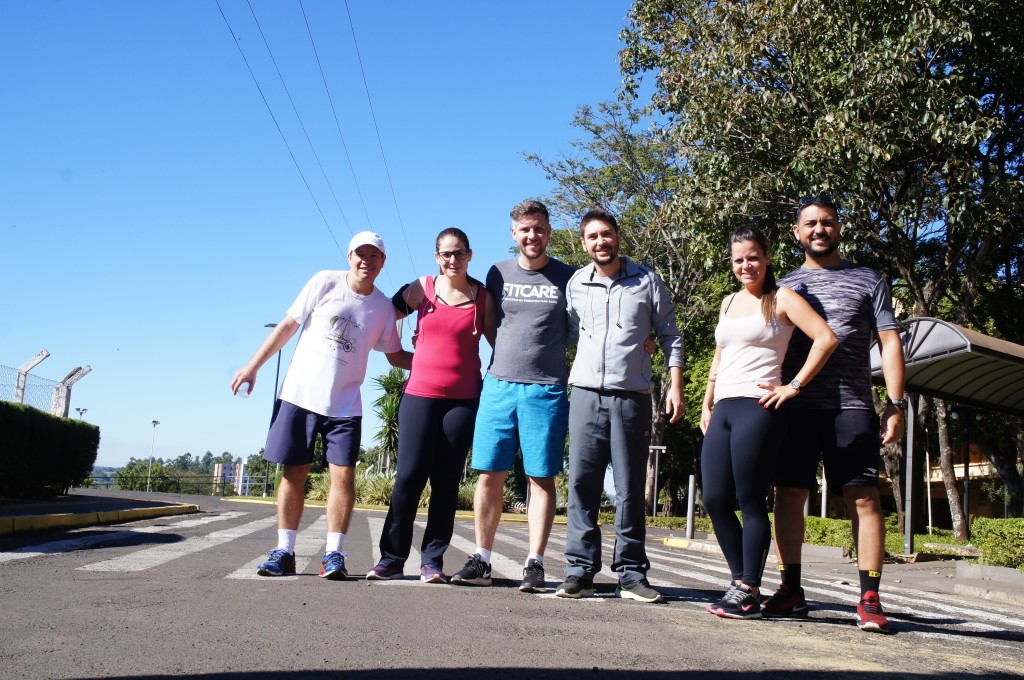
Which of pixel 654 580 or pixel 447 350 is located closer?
pixel 447 350

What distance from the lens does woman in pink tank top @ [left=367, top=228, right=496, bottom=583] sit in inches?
219

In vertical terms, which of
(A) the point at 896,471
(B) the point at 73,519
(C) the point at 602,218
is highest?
(C) the point at 602,218

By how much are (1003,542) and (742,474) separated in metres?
7.08

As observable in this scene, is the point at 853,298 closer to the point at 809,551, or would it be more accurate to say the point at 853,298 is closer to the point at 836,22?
the point at 809,551

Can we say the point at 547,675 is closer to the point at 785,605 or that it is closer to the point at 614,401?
the point at 785,605

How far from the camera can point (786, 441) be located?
4.92 metres

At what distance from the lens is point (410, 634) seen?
11.7 ft

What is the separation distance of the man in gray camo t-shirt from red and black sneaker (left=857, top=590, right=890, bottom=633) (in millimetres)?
147

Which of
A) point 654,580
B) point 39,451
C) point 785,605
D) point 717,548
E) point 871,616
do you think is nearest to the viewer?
point 871,616

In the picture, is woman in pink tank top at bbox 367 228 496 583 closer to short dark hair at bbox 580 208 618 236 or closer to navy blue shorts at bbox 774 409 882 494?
short dark hair at bbox 580 208 618 236

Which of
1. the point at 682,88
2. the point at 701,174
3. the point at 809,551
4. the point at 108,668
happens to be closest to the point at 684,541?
the point at 809,551

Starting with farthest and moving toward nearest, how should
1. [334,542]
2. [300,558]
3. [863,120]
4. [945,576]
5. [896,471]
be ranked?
1. [896,471]
2. [863,120]
3. [945,576]
4. [300,558]
5. [334,542]

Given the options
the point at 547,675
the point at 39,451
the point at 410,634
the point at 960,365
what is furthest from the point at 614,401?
the point at 39,451

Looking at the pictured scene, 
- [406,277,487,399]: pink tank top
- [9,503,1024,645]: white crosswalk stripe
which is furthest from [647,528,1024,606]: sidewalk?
[406,277,487,399]: pink tank top
